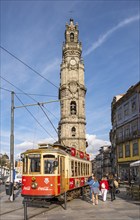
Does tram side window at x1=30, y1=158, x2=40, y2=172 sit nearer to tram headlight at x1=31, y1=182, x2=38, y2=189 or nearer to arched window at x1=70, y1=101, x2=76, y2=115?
tram headlight at x1=31, y1=182, x2=38, y2=189

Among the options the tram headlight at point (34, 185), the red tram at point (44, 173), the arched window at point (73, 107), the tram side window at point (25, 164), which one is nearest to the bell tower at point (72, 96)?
the arched window at point (73, 107)

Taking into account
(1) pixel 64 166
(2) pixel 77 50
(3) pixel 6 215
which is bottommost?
(3) pixel 6 215

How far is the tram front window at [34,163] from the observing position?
15.4 meters

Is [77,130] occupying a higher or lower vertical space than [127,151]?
higher

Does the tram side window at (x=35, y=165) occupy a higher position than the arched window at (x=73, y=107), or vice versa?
the arched window at (x=73, y=107)

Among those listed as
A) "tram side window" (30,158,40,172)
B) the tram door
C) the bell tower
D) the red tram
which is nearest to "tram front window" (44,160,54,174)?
the red tram

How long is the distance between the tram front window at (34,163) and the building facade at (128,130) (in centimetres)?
2802

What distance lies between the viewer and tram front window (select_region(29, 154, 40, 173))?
15.4 m

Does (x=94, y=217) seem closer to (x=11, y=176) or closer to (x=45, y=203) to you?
(x=45, y=203)

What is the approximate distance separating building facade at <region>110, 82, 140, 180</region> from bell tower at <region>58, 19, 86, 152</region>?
2798 cm

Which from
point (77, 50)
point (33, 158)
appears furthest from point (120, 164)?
point (77, 50)

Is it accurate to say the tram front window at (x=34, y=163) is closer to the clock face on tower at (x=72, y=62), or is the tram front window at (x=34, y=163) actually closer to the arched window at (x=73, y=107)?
the arched window at (x=73, y=107)

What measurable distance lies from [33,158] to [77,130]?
6378 centimetres

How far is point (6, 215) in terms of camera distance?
12953mm
